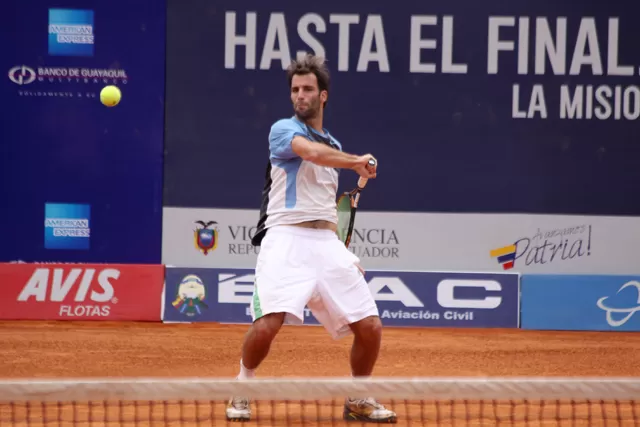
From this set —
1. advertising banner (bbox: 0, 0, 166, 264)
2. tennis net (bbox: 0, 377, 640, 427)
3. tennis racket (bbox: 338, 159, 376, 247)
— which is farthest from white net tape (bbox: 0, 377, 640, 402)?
advertising banner (bbox: 0, 0, 166, 264)

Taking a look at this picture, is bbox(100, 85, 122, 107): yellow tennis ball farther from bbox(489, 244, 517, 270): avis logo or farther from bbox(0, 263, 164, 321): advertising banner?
bbox(489, 244, 517, 270): avis logo

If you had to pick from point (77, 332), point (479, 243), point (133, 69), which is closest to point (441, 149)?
point (479, 243)

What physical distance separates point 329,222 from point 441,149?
5001 mm

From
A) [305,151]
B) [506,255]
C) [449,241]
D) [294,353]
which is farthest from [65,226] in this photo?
[305,151]

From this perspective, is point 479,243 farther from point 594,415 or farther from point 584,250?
point 594,415

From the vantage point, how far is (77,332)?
839cm

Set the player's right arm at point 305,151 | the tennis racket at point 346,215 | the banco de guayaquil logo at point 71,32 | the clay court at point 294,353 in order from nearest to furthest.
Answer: the player's right arm at point 305,151 → the tennis racket at point 346,215 → the clay court at point 294,353 → the banco de guayaquil logo at point 71,32

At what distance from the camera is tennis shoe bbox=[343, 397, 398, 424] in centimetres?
455

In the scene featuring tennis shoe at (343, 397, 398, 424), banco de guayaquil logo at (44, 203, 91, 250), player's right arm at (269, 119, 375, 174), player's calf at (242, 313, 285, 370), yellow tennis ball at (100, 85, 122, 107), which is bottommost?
tennis shoe at (343, 397, 398, 424)

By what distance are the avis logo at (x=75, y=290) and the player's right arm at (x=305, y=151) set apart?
5.04 m

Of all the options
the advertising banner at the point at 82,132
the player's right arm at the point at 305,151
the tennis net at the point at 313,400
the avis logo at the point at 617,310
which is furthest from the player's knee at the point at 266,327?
the avis logo at the point at 617,310

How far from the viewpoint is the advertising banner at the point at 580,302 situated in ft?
29.8

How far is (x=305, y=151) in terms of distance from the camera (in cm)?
416

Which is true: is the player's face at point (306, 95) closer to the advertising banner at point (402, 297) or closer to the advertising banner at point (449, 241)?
the advertising banner at point (402, 297)
